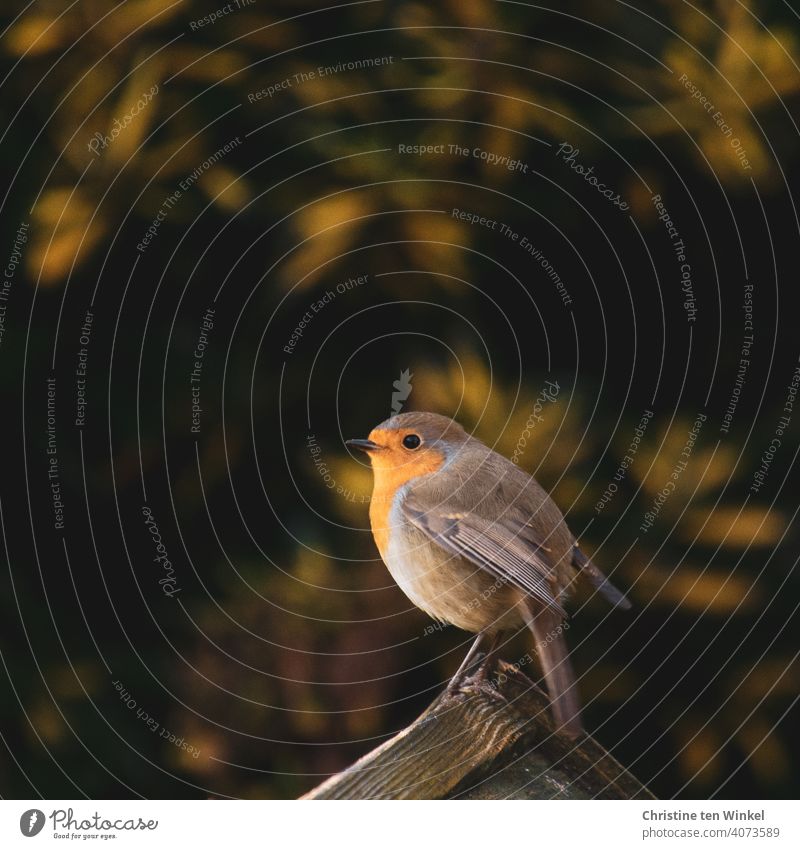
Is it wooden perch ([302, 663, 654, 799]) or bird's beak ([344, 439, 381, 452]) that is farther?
bird's beak ([344, 439, 381, 452])

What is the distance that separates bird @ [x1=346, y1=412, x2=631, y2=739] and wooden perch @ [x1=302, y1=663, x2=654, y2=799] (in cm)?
34

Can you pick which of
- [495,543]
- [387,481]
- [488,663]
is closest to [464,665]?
[488,663]

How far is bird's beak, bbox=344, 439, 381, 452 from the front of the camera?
91.7 inches

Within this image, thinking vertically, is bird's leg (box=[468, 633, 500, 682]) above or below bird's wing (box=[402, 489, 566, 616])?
below

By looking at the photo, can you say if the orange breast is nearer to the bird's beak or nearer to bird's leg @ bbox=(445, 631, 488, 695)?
the bird's beak

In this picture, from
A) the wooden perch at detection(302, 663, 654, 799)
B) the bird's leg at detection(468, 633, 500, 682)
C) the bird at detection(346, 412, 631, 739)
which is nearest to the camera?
the wooden perch at detection(302, 663, 654, 799)

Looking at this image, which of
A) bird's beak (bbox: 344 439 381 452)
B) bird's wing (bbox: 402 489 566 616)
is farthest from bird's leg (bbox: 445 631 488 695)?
bird's beak (bbox: 344 439 381 452)

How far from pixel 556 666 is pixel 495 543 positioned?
282mm

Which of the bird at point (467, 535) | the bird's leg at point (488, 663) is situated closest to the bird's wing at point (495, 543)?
the bird at point (467, 535)

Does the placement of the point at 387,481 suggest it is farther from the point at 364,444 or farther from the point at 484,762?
the point at 484,762

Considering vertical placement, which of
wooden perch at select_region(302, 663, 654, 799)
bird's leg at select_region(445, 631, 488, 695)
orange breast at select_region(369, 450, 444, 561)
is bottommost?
wooden perch at select_region(302, 663, 654, 799)

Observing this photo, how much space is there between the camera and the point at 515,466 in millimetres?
2459
